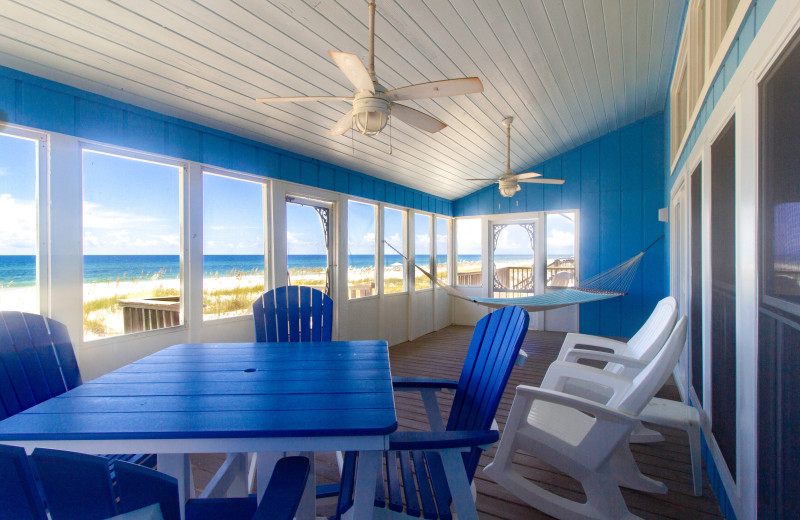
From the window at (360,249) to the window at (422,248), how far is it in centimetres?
98

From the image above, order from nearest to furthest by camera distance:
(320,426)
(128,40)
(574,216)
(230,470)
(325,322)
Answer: (320,426) → (230,470) → (128,40) → (325,322) → (574,216)

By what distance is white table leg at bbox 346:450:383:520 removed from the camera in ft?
3.24

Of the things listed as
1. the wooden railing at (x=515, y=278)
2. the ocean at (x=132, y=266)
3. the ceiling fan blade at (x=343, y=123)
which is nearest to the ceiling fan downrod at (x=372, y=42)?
the ceiling fan blade at (x=343, y=123)

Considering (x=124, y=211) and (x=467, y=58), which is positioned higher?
(x=467, y=58)

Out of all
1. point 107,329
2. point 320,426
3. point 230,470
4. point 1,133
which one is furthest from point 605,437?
point 1,133

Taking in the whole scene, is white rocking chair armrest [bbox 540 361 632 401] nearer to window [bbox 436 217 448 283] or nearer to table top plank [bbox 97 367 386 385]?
table top plank [bbox 97 367 386 385]

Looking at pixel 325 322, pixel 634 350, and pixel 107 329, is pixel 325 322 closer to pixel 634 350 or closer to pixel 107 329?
pixel 107 329

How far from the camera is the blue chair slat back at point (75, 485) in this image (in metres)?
0.52

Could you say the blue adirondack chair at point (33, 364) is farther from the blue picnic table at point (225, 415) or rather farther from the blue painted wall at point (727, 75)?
the blue painted wall at point (727, 75)

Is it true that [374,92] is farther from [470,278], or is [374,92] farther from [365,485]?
[470,278]

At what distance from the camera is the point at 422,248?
19.0ft

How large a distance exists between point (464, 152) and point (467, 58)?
180 centimetres

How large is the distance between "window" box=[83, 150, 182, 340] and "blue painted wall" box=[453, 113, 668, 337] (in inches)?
193

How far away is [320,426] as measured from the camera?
0.97 metres
